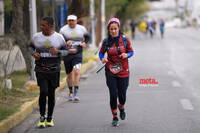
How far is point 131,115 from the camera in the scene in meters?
8.02

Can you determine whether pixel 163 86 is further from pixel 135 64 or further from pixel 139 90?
pixel 135 64

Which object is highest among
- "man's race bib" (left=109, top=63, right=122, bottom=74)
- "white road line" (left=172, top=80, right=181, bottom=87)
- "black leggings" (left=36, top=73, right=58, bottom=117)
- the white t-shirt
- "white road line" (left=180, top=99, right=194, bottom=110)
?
the white t-shirt

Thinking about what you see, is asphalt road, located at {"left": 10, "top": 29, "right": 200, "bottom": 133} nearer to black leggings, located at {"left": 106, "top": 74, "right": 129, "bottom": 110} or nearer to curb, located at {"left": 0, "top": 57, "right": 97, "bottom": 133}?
curb, located at {"left": 0, "top": 57, "right": 97, "bottom": 133}

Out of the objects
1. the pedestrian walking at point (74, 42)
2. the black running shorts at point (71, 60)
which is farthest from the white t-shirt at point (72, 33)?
the black running shorts at point (71, 60)

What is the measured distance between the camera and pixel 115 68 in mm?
7016

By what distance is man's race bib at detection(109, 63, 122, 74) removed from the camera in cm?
701

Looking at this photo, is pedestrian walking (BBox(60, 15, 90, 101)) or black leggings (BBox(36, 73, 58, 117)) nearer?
black leggings (BBox(36, 73, 58, 117))

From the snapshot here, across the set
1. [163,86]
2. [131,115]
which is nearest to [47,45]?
[131,115]

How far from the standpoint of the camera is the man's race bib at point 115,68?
276 inches

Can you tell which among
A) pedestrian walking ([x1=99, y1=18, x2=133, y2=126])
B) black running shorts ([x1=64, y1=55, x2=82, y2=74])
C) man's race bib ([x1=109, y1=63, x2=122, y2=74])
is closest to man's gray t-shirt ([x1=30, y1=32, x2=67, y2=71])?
pedestrian walking ([x1=99, y1=18, x2=133, y2=126])

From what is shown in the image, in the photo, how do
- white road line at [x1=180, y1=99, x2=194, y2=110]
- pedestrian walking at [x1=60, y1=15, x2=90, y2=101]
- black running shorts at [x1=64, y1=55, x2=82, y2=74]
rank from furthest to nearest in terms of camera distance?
black running shorts at [x1=64, y1=55, x2=82, y2=74] → pedestrian walking at [x1=60, y1=15, x2=90, y2=101] → white road line at [x1=180, y1=99, x2=194, y2=110]

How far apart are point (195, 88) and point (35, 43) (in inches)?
223

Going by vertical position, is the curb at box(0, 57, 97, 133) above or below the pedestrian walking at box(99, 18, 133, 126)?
below

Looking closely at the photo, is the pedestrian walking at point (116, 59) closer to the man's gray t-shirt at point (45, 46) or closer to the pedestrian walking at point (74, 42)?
the man's gray t-shirt at point (45, 46)
